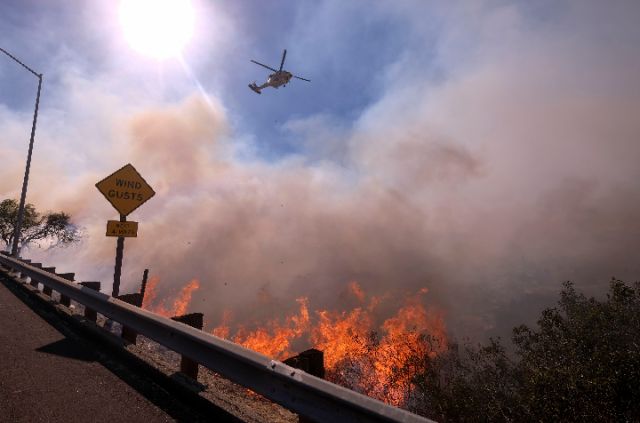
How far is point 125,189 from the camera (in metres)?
7.80

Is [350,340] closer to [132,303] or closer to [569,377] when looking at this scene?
[569,377]

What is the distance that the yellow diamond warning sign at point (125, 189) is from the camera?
24.8 ft

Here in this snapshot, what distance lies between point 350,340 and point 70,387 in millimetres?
135272

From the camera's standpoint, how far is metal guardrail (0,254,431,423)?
2342 mm

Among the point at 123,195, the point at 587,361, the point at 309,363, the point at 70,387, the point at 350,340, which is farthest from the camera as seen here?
the point at 350,340

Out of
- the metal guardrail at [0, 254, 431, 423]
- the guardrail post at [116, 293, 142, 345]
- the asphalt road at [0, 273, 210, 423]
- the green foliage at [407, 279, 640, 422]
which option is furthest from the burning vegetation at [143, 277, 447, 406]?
the metal guardrail at [0, 254, 431, 423]

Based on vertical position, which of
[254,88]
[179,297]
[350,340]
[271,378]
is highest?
[254,88]

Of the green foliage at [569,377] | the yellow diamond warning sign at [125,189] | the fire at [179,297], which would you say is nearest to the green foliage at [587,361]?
the green foliage at [569,377]

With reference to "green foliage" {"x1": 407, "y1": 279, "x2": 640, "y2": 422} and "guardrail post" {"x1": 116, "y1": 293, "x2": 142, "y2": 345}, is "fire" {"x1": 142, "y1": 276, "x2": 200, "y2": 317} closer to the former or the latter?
"green foliage" {"x1": 407, "y1": 279, "x2": 640, "y2": 422}

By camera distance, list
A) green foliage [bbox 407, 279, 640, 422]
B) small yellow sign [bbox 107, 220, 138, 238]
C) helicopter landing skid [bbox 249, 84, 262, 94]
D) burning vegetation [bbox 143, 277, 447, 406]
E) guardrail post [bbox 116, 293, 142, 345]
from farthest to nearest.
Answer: burning vegetation [bbox 143, 277, 447, 406]
helicopter landing skid [bbox 249, 84, 262, 94]
green foliage [bbox 407, 279, 640, 422]
small yellow sign [bbox 107, 220, 138, 238]
guardrail post [bbox 116, 293, 142, 345]

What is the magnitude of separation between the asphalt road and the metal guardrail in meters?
0.51

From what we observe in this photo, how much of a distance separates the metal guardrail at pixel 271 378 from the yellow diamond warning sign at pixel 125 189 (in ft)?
11.5

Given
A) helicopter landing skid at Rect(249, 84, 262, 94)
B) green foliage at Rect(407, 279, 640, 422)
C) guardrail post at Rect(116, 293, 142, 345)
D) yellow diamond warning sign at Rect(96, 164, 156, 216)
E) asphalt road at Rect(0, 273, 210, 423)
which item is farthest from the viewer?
helicopter landing skid at Rect(249, 84, 262, 94)

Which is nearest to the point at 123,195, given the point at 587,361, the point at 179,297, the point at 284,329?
the point at 587,361
